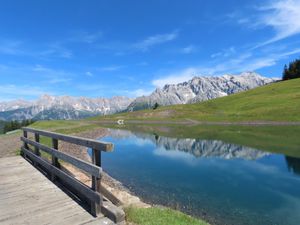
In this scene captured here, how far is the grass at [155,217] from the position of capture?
10.4m

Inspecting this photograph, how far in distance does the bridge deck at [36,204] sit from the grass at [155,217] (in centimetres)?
136

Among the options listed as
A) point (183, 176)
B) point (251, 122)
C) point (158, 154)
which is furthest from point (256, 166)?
point (251, 122)

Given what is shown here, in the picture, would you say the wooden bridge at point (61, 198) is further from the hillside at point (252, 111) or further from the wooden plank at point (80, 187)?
the hillside at point (252, 111)

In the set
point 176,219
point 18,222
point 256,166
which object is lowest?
point 256,166

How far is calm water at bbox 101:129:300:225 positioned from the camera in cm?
1650

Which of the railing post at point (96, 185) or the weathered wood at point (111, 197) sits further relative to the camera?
the weathered wood at point (111, 197)

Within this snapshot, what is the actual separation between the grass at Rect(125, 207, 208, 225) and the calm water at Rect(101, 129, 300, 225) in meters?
4.38

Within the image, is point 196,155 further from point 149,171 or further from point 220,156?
point 149,171

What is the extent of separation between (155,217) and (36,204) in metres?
4.66

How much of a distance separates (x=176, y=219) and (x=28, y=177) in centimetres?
874

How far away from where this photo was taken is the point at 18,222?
9.48 meters

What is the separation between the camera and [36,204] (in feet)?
36.5

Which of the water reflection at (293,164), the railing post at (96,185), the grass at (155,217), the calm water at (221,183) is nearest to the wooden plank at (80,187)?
the railing post at (96,185)

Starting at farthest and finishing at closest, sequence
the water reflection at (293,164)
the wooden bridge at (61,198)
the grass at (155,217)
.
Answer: the water reflection at (293,164), the grass at (155,217), the wooden bridge at (61,198)
